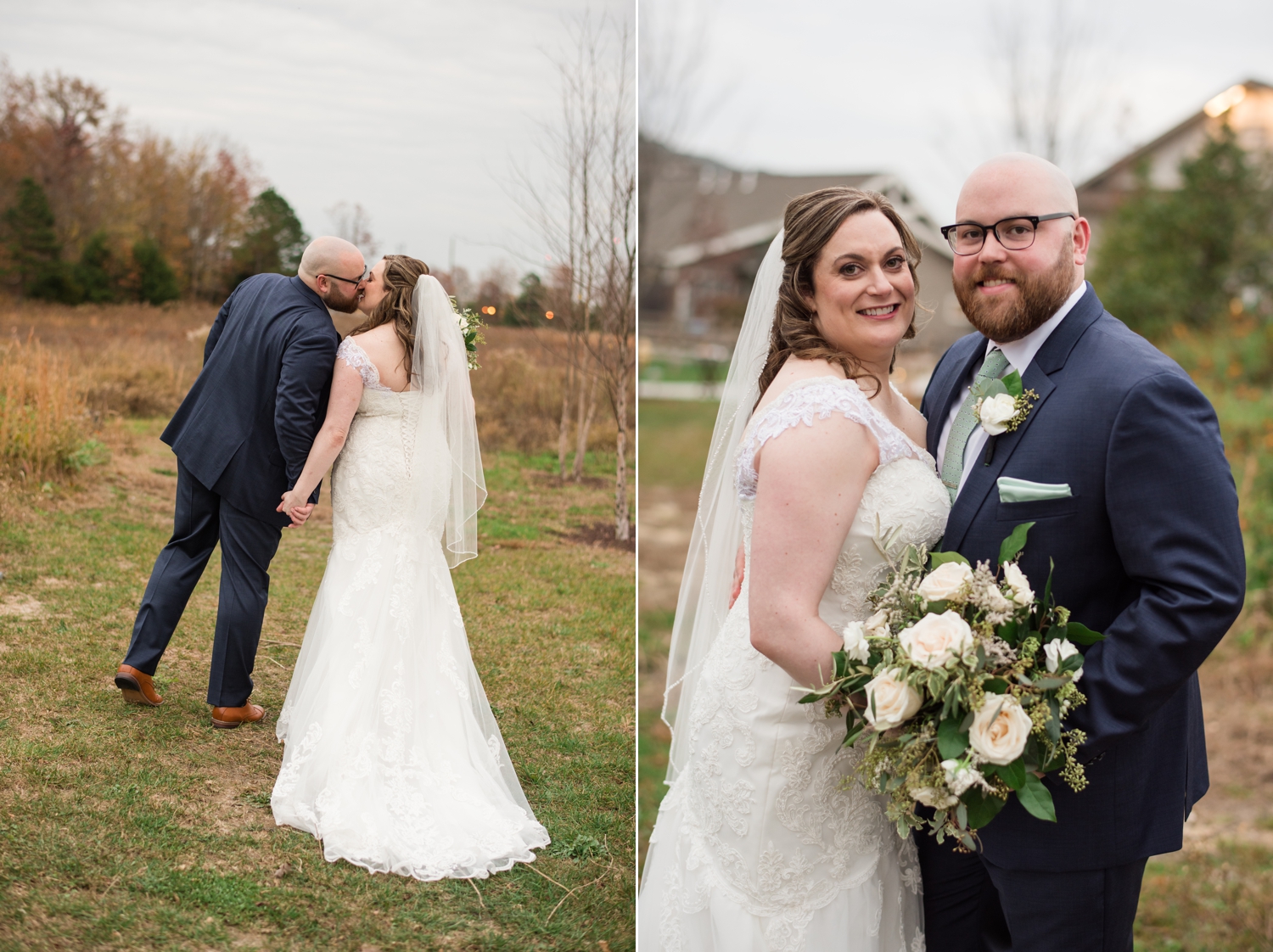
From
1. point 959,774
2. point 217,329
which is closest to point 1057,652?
point 959,774

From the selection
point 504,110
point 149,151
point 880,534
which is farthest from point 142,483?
point 880,534

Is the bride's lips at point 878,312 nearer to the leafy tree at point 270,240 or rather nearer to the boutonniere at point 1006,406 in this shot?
the boutonniere at point 1006,406

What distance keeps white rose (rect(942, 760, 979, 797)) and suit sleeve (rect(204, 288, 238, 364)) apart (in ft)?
8.62

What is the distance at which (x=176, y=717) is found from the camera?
9.61ft

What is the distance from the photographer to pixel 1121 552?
2.16 meters

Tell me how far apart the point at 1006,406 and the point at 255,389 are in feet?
7.77

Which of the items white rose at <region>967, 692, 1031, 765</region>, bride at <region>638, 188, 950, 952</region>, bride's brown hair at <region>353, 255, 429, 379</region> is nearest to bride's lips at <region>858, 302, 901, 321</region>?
bride at <region>638, 188, 950, 952</region>

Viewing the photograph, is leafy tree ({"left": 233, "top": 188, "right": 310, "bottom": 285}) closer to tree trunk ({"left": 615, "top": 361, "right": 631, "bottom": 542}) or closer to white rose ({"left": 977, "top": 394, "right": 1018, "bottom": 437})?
tree trunk ({"left": 615, "top": 361, "right": 631, "bottom": 542})

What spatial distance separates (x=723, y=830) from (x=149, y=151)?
9.30 ft

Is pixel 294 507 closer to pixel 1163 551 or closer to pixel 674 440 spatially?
pixel 1163 551

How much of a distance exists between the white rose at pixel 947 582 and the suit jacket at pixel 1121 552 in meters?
0.24

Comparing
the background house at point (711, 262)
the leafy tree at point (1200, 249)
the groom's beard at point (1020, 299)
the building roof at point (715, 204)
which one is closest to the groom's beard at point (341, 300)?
the groom's beard at point (1020, 299)

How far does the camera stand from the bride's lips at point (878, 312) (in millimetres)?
2516

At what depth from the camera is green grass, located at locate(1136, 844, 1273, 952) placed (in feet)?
13.6
